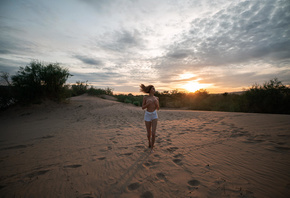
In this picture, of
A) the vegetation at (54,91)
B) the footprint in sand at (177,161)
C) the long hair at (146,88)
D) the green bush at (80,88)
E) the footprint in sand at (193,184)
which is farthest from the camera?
the green bush at (80,88)

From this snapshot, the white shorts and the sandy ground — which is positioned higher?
the white shorts

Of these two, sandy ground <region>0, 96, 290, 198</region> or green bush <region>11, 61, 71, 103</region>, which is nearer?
sandy ground <region>0, 96, 290, 198</region>

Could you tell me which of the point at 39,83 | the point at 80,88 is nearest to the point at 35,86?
the point at 39,83

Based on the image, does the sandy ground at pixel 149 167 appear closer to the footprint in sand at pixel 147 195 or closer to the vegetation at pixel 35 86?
the footprint in sand at pixel 147 195

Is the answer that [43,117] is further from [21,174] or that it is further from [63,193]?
[63,193]

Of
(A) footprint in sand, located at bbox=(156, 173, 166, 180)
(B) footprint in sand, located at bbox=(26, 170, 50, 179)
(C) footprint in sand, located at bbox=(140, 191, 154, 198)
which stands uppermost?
(A) footprint in sand, located at bbox=(156, 173, 166, 180)

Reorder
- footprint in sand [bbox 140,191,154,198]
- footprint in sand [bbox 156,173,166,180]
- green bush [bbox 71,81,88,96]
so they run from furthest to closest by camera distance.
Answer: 1. green bush [bbox 71,81,88,96]
2. footprint in sand [bbox 156,173,166,180]
3. footprint in sand [bbox 140,191,154,198]

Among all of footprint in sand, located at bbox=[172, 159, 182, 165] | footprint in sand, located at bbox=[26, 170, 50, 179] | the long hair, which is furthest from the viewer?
the long hair

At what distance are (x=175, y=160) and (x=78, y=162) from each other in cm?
265

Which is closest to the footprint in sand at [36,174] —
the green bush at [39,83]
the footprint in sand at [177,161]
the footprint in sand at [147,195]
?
the footprint in sand at [147,195]

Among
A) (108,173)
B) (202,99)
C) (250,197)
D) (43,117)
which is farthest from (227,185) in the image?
(202,99)

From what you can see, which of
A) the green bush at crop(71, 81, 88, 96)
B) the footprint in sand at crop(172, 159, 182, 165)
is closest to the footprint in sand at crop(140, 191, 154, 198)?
the footprint in sand at crop(172, 159, 182, 165)

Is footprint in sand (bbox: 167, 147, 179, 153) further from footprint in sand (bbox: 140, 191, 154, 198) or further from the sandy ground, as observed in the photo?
footprint in sand (bbox: 140, 191, 154, 198)

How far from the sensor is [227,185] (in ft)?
7.48
